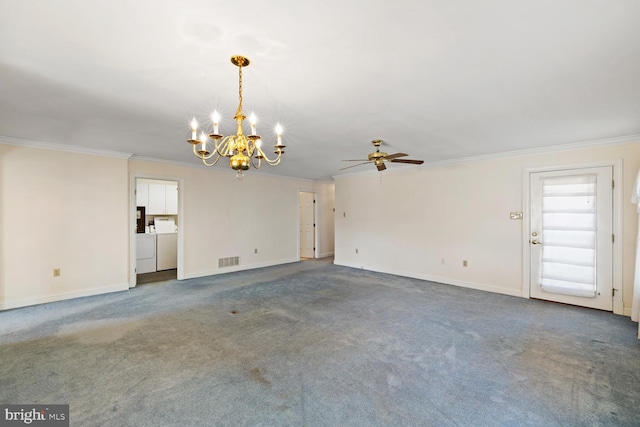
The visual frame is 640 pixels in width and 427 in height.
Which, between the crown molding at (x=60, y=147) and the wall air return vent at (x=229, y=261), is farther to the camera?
the wall air return vent at (x=229, y=261)

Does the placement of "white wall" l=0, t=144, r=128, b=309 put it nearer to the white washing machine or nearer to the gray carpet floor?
the gray carpet floor

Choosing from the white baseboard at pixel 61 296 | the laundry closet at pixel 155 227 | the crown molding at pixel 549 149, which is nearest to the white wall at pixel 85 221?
the white baseboard at pixel 61 296

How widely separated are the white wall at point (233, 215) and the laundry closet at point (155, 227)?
1.19m

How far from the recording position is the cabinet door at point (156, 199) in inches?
277

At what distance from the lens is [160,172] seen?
5547mm

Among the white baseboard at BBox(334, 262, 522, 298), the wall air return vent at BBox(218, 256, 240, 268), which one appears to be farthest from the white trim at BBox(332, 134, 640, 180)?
the wall air return vent at BBox(218, 256, 240, 268)

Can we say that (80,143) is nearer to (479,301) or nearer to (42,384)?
(42,384)

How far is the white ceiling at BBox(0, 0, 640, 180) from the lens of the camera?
61.0 inches

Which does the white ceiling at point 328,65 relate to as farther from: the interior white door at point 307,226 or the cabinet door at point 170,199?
the interior white door at point 307,226

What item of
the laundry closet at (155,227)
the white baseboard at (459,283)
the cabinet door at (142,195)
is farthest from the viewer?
the cabinet door at (142,195)

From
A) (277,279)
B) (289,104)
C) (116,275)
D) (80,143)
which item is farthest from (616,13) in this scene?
(116,275)

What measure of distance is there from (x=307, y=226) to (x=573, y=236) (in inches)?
246

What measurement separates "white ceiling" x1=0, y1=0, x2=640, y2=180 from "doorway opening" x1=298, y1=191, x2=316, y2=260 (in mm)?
5176

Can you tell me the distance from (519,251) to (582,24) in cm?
402
